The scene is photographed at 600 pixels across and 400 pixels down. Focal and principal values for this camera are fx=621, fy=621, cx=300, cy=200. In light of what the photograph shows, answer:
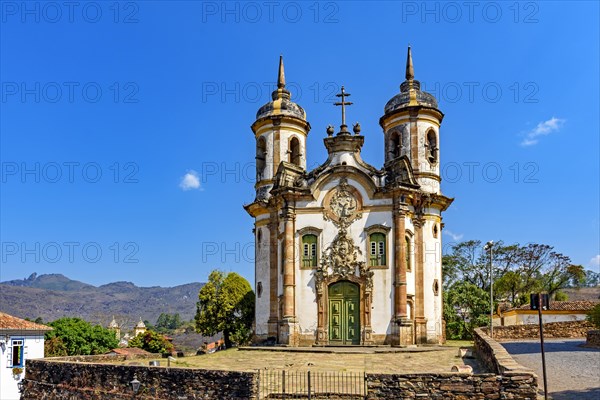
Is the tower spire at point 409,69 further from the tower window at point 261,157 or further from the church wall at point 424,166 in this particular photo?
the tower window at point 261,157

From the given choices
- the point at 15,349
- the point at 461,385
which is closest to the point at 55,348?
the point at 15,349

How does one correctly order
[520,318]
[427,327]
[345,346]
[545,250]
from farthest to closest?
[545,250] < [520,318] < [427,327] < [345,346]

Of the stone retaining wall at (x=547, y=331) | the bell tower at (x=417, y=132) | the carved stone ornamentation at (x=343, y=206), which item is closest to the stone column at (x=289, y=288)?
the carved stone ornamentation at (x=343, y=206)

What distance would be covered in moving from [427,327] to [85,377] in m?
16.3

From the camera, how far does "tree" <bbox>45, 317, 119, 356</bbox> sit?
42875 mm

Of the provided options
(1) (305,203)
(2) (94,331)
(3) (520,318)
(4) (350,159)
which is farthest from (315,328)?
(2) (94,331)

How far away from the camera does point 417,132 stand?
32.1m

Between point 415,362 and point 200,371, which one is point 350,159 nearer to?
point 415,362

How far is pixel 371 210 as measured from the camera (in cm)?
2873

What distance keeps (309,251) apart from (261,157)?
23.9 feet

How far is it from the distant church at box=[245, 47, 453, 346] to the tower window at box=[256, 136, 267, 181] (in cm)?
231

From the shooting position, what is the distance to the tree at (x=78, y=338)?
4288 cm

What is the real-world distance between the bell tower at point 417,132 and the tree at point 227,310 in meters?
13.9

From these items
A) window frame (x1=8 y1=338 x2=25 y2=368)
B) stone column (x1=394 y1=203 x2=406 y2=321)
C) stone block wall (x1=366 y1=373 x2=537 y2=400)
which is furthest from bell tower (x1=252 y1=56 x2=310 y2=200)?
stone block wall (x1=366 y1=373 x2=537 y2=400)
